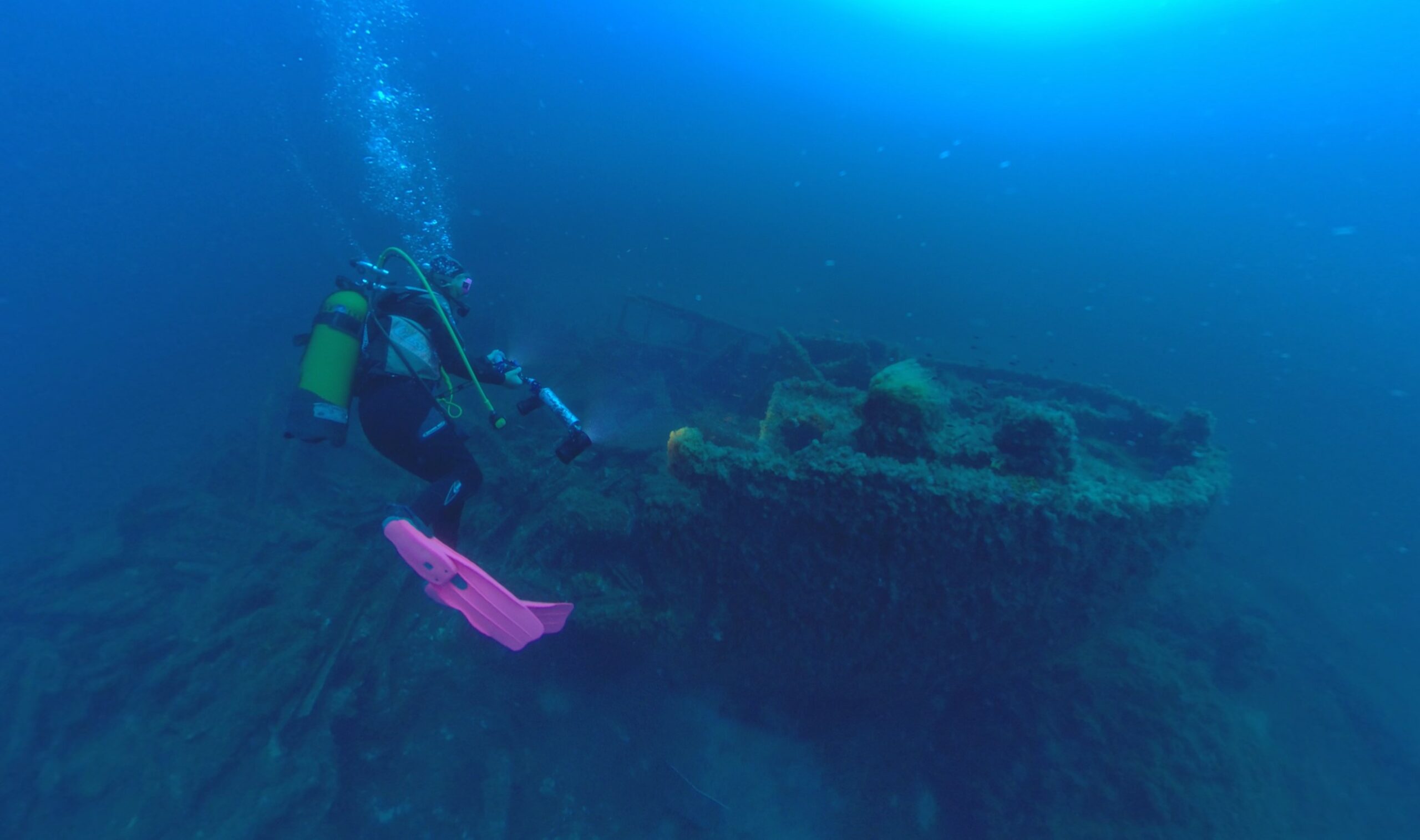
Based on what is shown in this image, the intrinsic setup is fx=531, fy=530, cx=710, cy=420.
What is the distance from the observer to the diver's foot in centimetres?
348

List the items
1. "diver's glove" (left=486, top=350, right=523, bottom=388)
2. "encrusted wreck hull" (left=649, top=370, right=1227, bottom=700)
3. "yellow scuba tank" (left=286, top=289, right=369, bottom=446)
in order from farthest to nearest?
"diver's glove" (left=486, top=350, right=523, bottom=388)
"yellow scuba tank" (left=286, top=289, right=369, bottom=446)
"encrusted wreck hull" (left=649, top=370, right=1227, bottom=700)

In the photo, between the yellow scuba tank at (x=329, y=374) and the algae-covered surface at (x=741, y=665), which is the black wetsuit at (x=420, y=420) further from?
the algae-covered surface at (x=741, y=665)

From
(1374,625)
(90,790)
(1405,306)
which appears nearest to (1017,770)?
(90,790)

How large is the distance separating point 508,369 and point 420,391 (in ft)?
2.15

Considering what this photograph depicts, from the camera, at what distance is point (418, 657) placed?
20.3 feet

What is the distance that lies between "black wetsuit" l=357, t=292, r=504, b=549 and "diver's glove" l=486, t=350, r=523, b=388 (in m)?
0.04

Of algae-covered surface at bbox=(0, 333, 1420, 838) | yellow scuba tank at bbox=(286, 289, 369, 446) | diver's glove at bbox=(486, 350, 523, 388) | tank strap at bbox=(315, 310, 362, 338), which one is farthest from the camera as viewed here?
diver's glove at bbox=(486, 350, 523, 388)

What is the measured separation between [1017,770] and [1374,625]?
13956mm

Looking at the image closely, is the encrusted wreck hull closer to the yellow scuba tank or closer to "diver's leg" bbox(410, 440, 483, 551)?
"diver's leg" bbox(410, 440, 483, 551)

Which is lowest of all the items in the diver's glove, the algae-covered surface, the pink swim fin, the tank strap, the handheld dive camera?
the algae-covered surface

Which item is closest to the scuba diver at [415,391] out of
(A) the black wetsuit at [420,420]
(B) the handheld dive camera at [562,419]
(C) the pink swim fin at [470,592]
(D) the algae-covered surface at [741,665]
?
(A) the black wetsuit at [420,420]

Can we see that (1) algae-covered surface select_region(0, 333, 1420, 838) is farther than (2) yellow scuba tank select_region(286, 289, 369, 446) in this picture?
No

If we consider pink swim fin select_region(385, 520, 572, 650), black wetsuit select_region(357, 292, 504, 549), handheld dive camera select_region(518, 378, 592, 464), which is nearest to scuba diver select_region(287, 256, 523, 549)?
black wetsuit select_region(357, 292, 504, 549)

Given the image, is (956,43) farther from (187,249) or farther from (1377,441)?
(187,249)
